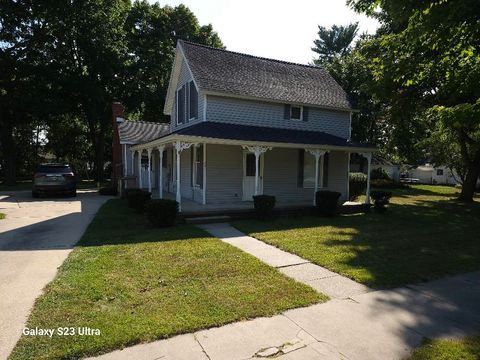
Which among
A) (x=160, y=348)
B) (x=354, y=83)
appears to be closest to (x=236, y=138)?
(x=160, y=348)

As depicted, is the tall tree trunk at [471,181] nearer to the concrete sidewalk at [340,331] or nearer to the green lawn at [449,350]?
the concrete sidewalk at [340,331]

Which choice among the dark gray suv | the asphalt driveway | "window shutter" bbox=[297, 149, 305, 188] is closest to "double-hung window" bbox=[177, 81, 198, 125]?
"window shutter" bbox=[297, 149, 305, 188]

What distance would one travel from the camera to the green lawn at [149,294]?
3.83 meters

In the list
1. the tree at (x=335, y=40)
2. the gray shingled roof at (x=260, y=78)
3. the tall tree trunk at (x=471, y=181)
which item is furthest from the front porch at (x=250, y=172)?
the tree at (x=335, y=40)

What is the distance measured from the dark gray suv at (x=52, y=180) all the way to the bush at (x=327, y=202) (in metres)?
13.6

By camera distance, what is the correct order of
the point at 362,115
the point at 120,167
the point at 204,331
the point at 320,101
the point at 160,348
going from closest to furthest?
the point at 160,348
the point at 204,331
the point at 320,101
the point at 120,167
the point at 362,115

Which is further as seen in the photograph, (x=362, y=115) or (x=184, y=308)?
(x=362, y=115)

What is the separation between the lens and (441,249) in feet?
27.9

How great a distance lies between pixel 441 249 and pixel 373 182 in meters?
24.8

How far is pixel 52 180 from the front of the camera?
60.9 feet

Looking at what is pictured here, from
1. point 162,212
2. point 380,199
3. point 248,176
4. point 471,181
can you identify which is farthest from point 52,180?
point 471,181

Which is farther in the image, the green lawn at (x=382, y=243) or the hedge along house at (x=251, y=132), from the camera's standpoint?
the hedge along house at (x=251, y=132)

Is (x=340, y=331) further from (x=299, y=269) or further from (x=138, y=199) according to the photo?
(x=138, y=199)

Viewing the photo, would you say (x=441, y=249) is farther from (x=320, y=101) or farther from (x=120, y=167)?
(x=120, y=167)
